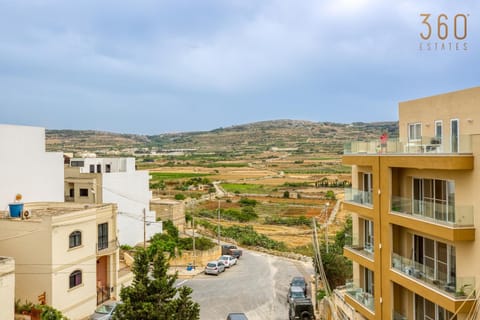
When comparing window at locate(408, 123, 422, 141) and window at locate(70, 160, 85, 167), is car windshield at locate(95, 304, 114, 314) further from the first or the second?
window at locate(70, 160, 85, 167)

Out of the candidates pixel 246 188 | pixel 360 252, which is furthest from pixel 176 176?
pixel 360 252

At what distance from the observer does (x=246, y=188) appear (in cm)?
10581

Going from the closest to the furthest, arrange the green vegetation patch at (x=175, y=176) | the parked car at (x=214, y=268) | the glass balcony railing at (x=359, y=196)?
the glass balcony railing at (x=359, y=196) → the parked car at (x=214, y=268) → the green vegetation patch at (x=175, y=176)

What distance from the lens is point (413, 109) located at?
18.9 meters

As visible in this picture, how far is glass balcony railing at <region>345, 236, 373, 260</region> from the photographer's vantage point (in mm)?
19984

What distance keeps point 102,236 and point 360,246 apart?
1665 centimetres

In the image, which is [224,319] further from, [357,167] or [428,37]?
[428,37]

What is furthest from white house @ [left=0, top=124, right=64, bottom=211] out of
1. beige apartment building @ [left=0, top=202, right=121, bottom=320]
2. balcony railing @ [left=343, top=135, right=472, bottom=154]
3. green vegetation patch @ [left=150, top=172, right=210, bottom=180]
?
green vegetation patch @ [left=150, top=172, right=210, bottom=180]

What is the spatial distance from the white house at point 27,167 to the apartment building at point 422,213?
74.0 feet

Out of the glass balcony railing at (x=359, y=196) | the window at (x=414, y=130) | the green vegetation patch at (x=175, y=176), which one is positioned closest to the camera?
the window at (x=414, y=130)

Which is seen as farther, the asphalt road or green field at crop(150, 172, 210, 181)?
green field at crop(150, 172, 210, 181)

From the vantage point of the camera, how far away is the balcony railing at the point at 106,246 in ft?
94.2

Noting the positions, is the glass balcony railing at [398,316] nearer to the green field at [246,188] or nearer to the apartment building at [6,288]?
the apartment building at [6,288]

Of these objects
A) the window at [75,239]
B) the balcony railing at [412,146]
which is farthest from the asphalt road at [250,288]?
the balcony railing at [412,146]
